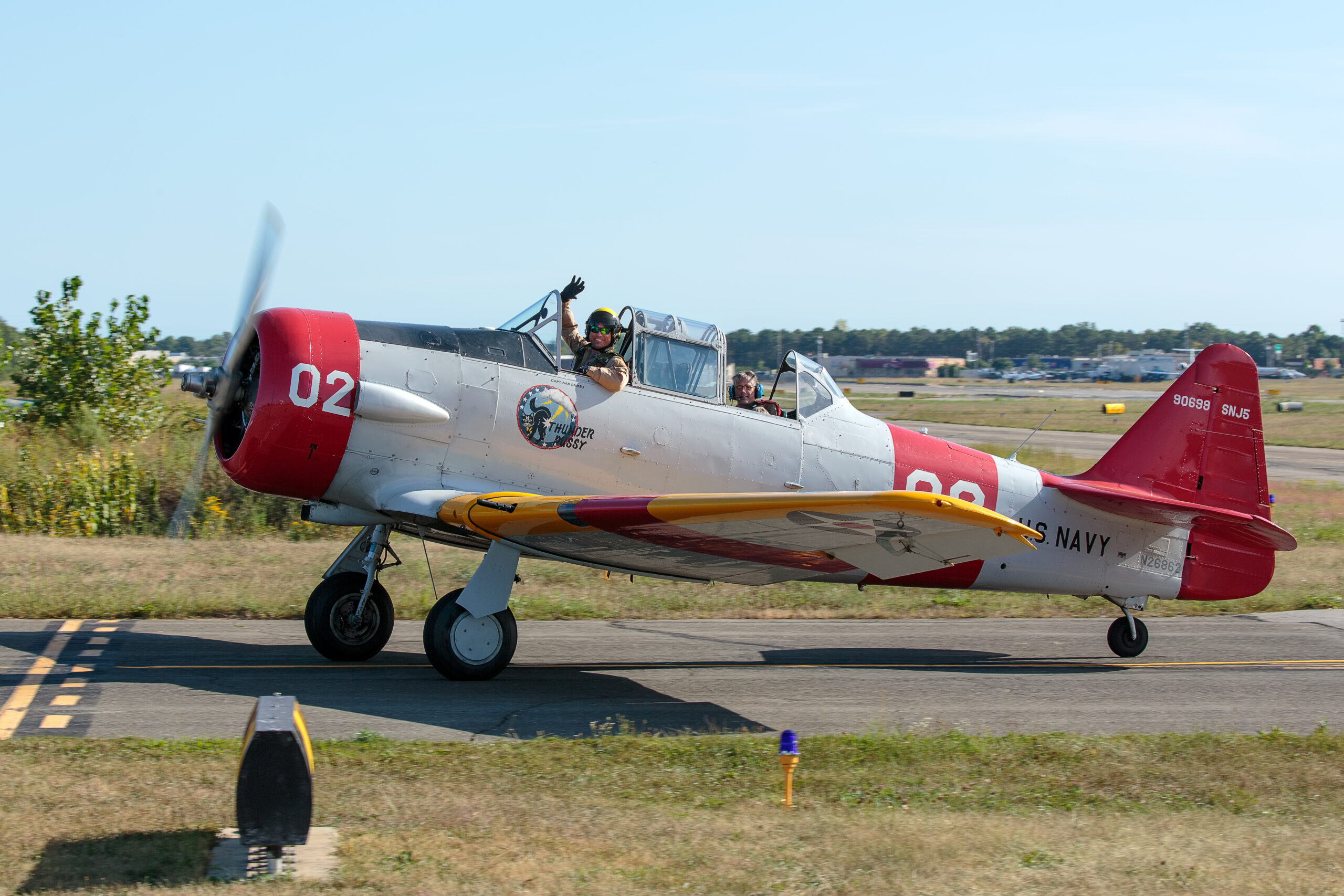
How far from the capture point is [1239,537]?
1078cm

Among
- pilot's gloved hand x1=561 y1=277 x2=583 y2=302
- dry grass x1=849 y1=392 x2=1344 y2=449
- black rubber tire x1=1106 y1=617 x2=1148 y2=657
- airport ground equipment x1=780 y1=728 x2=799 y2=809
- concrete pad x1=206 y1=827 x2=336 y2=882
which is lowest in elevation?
black rubber tire x1=1106 y1=617 x2=1148 y2=657

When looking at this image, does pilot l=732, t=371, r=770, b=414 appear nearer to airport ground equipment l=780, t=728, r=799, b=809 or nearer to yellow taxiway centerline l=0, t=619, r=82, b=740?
airport ground equipment l=780, t=728, r=799, b=809

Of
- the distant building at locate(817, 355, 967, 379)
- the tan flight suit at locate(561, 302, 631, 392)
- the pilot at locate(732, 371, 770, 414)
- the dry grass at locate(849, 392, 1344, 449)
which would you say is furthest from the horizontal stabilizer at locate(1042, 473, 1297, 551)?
the distant building at locate(817, 355, 967, 379)

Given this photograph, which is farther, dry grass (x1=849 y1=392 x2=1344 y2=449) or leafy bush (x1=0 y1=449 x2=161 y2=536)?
dry grass (x1=849 y1=392 x2=1344 y2=449)

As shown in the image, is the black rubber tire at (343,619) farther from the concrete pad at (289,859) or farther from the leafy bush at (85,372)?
the leafy bush at (85,372)

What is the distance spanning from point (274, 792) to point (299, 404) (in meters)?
4.04

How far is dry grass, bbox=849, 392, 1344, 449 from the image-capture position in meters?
47.9

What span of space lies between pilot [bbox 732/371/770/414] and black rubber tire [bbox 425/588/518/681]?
8.89ft

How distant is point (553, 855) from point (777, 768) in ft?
6.25

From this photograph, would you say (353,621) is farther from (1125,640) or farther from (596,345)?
(1125,640)

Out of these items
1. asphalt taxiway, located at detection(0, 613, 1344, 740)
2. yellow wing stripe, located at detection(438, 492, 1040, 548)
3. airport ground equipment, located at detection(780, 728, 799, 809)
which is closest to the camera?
airport ground equipment, located at detection(780, 728, 799, 809)

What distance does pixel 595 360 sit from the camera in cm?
908

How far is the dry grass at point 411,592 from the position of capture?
11000mm

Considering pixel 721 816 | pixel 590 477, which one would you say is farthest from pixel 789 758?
pixel 590 477
